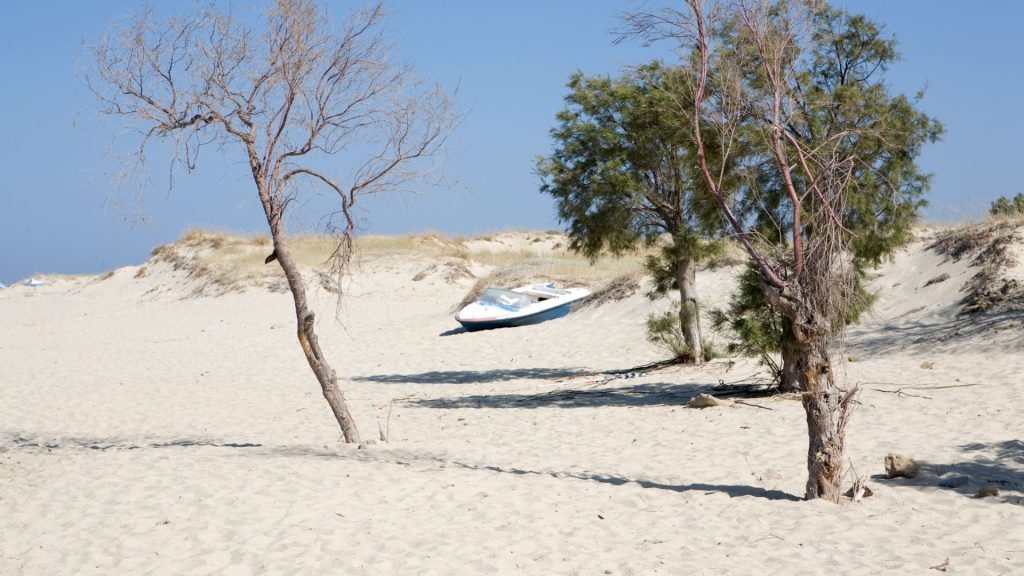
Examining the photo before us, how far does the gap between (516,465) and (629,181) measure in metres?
7.18

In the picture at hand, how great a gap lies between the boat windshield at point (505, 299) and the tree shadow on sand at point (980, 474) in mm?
16199

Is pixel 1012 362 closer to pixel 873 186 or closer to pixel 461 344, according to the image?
pixel 873 186

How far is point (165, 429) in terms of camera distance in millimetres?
13680

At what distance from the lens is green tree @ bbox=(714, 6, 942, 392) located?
44.8ft

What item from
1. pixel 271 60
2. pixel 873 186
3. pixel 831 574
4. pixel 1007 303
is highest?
pixel 271 60

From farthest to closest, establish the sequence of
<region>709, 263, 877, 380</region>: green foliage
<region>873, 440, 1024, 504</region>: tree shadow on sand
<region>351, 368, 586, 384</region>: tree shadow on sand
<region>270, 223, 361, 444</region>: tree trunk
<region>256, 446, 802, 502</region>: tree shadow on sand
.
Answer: <region>351, 368, 586, 384</region>: tree shadow on sand, <region>709, 263, 877, 380</region>: green foliage, <region>270, 223, 361, 444</region>: tree trunk, <region>256, 446, 802, 502</region>: tree shadow on sand, <region>873, 440, 1024, 504</region>: tree shadow on sand

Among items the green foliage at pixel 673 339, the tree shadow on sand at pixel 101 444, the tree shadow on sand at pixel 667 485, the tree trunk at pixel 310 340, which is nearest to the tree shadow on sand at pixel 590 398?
the green foliage at pixel 673 339

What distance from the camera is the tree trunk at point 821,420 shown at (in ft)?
26.2

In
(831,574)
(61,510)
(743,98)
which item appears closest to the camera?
(831,574)

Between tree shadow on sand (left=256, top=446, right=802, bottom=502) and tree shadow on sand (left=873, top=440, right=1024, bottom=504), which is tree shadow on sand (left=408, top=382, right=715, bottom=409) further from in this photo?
tree shadow on sand (left=873, top=440, right=1024, bottom=504)

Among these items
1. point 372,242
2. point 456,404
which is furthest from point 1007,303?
point 372,242

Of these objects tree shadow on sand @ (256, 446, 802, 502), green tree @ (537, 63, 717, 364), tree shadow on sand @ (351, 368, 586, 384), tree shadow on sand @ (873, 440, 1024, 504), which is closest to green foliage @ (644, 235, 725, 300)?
green tree @ (537, 63, 717, 364)

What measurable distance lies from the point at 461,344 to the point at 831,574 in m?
17.4

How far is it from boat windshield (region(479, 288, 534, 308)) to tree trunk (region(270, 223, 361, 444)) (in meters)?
13.7
